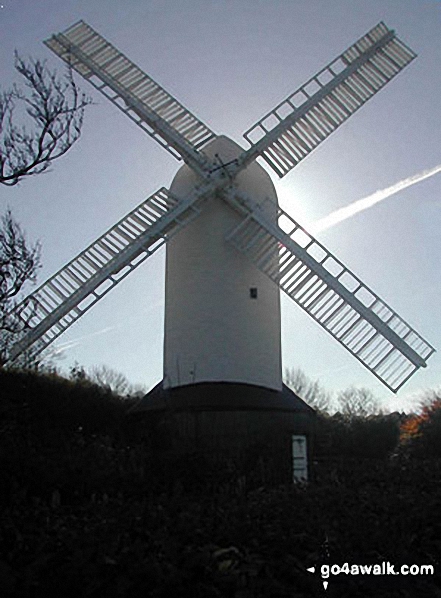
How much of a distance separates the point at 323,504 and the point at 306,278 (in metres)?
8.29

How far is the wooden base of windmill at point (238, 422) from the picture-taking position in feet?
39.2

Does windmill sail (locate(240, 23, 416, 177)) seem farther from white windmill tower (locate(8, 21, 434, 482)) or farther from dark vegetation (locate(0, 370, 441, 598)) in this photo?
dark vegetation (locate(0, 370, 441, 598))

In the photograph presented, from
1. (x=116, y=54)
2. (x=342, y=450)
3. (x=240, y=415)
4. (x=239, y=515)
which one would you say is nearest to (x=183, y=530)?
(x=239, y=515)

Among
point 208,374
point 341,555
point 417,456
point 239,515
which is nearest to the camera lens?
point 341,555

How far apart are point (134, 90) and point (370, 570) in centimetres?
1268

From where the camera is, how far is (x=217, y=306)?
575 inches

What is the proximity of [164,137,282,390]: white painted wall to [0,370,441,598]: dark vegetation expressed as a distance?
286 centimetres

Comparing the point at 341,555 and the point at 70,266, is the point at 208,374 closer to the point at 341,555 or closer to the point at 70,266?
the point at 70,266

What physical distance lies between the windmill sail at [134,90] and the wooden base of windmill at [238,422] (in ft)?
15.8

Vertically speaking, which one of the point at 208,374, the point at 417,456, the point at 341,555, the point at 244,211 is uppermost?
the point at 244,211

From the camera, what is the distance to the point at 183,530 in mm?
5266

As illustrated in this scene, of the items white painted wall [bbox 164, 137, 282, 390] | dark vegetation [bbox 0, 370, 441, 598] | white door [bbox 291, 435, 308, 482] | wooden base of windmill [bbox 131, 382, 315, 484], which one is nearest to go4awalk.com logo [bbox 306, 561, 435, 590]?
dark vegetation [bbox 0, 370, 441, 598]

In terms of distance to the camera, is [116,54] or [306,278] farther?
[116,54]

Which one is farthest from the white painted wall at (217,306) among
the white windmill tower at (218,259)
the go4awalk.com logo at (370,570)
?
the go4awalk.com logo at (370,570)
